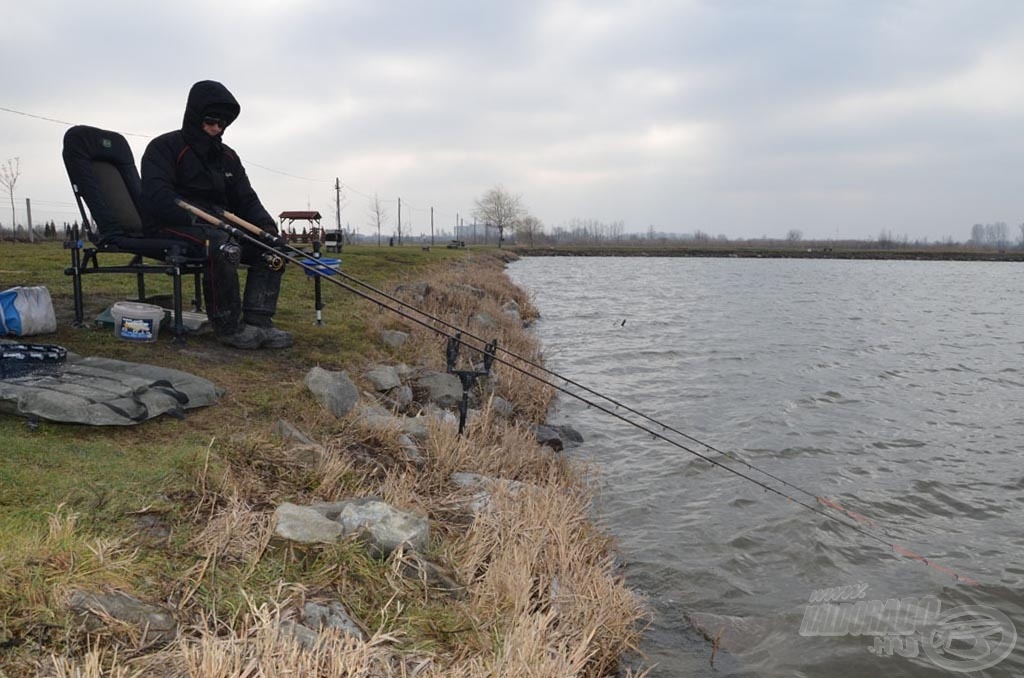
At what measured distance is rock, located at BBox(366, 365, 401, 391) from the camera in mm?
6344

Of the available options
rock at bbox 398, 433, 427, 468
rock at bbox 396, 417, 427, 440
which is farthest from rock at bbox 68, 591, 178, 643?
rock at bbox 396, 417, 427, 440

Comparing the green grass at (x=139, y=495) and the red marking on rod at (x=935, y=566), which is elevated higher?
the green grass at (x=139, y=495)

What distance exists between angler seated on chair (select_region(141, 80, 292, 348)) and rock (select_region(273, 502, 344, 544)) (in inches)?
113

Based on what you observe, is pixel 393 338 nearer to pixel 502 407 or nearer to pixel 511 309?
pixel 502 407

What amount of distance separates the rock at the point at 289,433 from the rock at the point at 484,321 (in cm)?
746

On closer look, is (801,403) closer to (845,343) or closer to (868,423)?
(868,423)

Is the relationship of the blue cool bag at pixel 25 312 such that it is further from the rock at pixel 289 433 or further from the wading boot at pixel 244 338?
the rock at pixel 289 433

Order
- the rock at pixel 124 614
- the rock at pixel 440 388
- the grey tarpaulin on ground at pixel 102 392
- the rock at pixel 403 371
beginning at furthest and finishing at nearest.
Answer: the rock at pixel 403 371, the rock at pixel 440 388, the grey tarpaulin on ground at pixel 102 392, the rock at pixel 124 614

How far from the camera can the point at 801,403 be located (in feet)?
34.6

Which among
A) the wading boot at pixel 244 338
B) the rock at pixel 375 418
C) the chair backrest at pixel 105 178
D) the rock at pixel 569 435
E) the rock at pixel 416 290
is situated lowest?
the rock at pixel 569 435

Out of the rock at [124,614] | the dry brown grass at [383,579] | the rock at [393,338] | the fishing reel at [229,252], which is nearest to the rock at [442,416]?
the dry brown grass at [383,579]

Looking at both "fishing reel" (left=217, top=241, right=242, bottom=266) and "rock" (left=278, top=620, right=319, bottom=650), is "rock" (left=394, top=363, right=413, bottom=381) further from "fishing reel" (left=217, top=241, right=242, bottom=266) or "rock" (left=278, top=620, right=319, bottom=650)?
"rock" (left=278, top=620, right=319, bottom=650)

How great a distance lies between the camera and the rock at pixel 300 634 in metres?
2.42

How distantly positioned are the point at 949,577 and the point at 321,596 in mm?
4743
